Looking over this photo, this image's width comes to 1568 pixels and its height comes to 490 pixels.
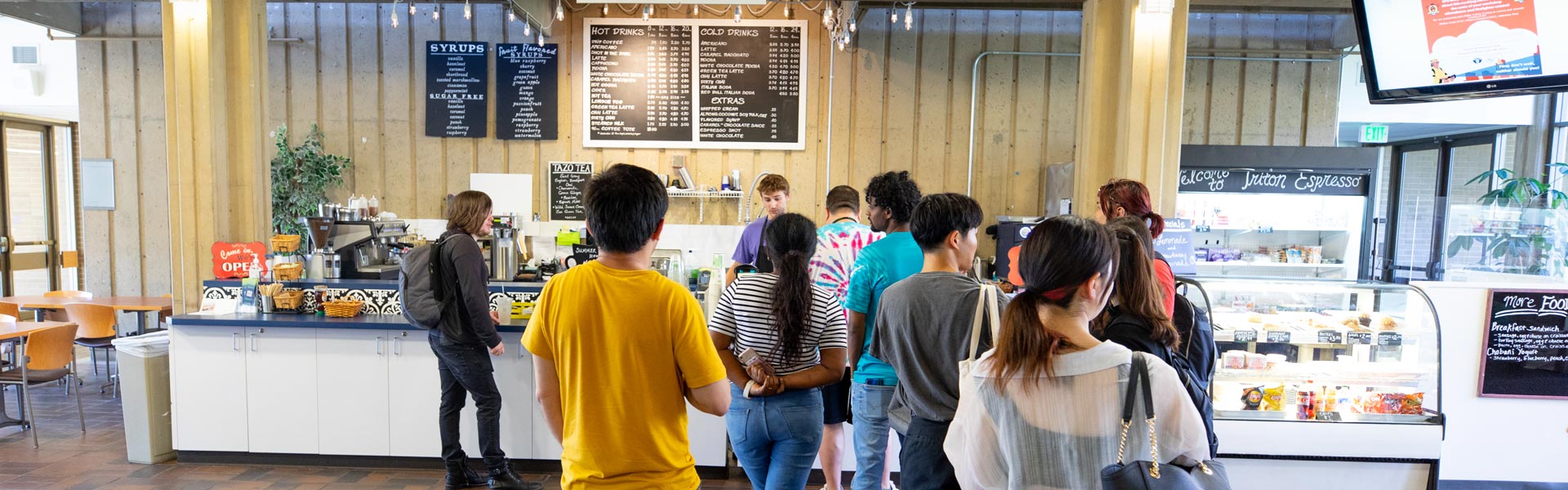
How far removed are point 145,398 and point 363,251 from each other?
4.10 ft

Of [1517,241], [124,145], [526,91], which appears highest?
[526,91]

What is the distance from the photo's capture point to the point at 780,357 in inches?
92.4

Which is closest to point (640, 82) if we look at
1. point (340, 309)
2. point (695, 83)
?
point (695, 83)

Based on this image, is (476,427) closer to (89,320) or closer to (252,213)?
(252,213)

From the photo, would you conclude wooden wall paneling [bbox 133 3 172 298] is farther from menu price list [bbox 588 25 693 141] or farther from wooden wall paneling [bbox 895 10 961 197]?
wooden wall paneling [bbox 895 10 961 197]

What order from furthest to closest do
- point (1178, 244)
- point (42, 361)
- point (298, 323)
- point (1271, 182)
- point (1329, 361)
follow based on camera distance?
point (1271, 182) < point (42, 361) < point (1178, 244) < point (298, 323) < point (1329, 361)

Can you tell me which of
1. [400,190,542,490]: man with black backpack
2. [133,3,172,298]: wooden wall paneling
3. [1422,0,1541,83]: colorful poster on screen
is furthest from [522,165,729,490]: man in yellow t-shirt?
[133,3,172,298]: wooden wall paneling

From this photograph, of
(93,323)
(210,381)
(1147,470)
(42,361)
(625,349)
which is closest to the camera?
(1147,470)

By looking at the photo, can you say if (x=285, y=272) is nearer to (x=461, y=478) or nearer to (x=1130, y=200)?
(x=461, y=478)

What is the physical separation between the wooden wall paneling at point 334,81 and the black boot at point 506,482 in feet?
13.2

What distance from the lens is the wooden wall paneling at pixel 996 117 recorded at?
261 inches

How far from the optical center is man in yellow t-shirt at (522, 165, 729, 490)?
1.58 meters

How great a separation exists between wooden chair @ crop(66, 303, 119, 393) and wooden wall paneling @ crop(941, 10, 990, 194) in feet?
19.9

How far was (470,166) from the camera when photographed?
677cm
